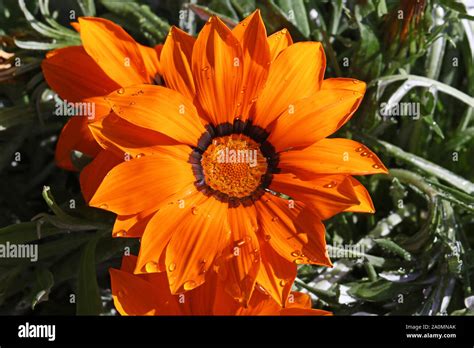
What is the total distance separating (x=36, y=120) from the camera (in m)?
1.78

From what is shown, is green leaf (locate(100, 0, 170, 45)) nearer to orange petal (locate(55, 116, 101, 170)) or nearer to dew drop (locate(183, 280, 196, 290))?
orange petal (locate(55, 116, 101, 170))

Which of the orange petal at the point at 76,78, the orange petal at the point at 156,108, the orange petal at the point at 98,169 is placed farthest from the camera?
the orange petal at the point at 76,78

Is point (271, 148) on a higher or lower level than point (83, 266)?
higher

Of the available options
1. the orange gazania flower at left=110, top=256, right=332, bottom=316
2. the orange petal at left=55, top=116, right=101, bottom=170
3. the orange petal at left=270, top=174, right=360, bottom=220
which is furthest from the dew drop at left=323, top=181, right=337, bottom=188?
the orange petal at left=55, top=116, right=101, bottom=170

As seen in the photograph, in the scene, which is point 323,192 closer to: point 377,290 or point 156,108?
point 156,108

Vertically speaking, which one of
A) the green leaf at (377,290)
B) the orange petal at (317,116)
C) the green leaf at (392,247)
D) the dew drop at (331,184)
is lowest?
the green leaf at (377,290)

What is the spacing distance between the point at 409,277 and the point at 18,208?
1.07 m

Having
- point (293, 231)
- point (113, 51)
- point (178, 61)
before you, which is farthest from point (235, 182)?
point (113, 51)

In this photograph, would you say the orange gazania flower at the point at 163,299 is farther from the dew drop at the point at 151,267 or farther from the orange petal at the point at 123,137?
the orange petal at the point at 123,137

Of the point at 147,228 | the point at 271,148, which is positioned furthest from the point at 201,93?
the point at 147,228

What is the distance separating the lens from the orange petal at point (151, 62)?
1.43 metres

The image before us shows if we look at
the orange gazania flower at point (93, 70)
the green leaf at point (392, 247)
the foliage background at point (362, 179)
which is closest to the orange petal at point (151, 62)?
the orange gazania flower at point (93, 70)

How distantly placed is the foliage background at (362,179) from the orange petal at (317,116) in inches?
14.3
